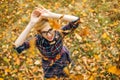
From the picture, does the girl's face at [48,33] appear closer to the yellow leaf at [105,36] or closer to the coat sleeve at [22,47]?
the coat sleeve at [22,47]

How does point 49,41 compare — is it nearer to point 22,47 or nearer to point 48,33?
point 48,33

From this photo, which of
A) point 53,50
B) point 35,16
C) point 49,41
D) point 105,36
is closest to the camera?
point 35,16

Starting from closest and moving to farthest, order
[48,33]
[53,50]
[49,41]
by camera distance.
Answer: [48,33] → [49,41] → [53,50]

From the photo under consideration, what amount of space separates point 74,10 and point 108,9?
32.0 inches

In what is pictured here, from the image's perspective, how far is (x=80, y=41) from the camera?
5.17 metres

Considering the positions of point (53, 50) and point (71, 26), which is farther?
point (53, 50)

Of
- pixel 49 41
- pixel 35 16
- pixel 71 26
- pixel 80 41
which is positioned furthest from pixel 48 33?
pixel 80 41

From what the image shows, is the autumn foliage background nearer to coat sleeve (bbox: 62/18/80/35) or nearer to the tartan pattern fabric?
the tartan pattern fabric

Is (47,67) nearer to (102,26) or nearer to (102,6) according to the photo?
(102,26)

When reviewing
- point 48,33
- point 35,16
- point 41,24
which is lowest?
point 48,33

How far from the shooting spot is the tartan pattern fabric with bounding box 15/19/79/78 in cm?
331

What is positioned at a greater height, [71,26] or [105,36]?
[71,26]

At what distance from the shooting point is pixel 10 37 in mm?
5922

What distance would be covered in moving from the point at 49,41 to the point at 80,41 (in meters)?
1.94
